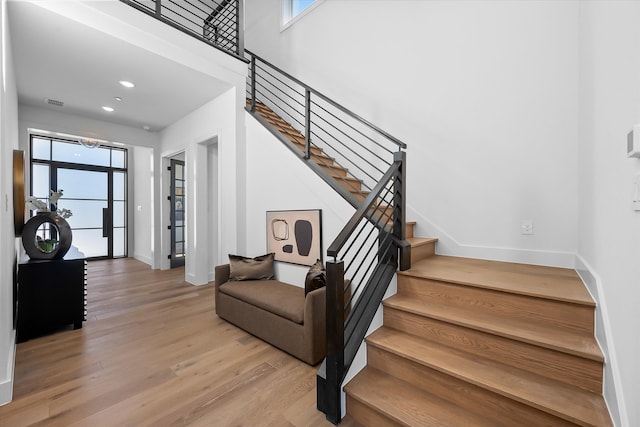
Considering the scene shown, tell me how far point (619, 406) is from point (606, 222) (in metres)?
0.84

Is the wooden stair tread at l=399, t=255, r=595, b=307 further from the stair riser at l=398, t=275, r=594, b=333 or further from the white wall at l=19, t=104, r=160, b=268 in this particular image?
the white wall at l=19, t=104, r=160, b=268

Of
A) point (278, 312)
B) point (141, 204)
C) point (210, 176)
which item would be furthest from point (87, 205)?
point (278, 312)

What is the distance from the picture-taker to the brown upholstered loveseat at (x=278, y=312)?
2230 mm

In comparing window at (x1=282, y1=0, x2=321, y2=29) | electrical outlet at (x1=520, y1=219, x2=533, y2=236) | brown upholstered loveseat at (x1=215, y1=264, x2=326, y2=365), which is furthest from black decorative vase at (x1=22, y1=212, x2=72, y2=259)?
electrical outlet at (x1=520, y1=219, x2=533, y2=236)

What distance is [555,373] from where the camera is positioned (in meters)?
1.38

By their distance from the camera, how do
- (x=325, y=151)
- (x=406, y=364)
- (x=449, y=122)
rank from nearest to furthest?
(x=406, y=364), (x=449, y=122), (x=325, y=151)

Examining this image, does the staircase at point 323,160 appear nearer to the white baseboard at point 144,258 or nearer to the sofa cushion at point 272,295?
the sofa cushion at point 272,295

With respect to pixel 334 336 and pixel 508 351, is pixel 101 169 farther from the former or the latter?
pixel 508 351

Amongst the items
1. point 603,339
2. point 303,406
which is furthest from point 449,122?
point 303,406

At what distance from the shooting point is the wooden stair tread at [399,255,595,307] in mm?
1676

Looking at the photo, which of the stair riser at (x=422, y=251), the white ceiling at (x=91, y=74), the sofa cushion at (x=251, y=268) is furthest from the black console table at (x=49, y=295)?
the stair riser at (x=422, y=251)

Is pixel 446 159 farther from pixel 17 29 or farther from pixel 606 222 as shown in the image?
pixel 17 29

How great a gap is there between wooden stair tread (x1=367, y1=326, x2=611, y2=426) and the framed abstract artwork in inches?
54.6

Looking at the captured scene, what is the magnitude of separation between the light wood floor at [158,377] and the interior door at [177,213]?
8.26ft
